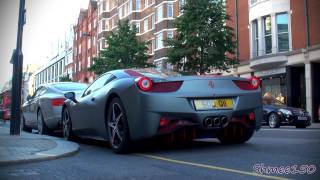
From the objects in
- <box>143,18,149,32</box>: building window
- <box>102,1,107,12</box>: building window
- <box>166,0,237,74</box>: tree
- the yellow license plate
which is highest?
<box>102,1,107,12</box>: building window

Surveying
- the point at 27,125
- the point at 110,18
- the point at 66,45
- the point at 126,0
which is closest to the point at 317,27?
the point at 27,125

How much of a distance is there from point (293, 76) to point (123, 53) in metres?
12.8

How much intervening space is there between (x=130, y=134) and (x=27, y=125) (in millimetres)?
7825

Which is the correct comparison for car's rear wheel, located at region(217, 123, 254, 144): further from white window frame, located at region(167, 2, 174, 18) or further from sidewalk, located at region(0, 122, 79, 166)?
white window frame, located at region(167, 2, 174, 18)

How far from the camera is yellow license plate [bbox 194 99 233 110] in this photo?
6.14 meters

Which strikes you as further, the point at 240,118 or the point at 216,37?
the point at 216,37

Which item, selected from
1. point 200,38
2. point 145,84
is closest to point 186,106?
point 145,84

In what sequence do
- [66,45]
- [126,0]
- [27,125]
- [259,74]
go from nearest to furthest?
1. [27,125]
2. [259,74]
3. [126,0]
4. [66,45]

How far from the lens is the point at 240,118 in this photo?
6.45 m

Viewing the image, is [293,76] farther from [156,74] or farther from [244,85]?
[156,74]

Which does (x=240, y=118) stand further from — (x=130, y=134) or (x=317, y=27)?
(x=317, y=27)

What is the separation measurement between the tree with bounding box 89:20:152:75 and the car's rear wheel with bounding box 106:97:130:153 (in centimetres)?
3039

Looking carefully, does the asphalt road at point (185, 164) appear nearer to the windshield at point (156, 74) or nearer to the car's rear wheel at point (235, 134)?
the car's rear wheel at point (235, 134)

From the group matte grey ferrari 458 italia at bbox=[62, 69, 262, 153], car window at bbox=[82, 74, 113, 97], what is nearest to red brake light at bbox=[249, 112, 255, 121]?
matte grey ferrari 458 italia at bbox=[62, 69, 262, 153]
